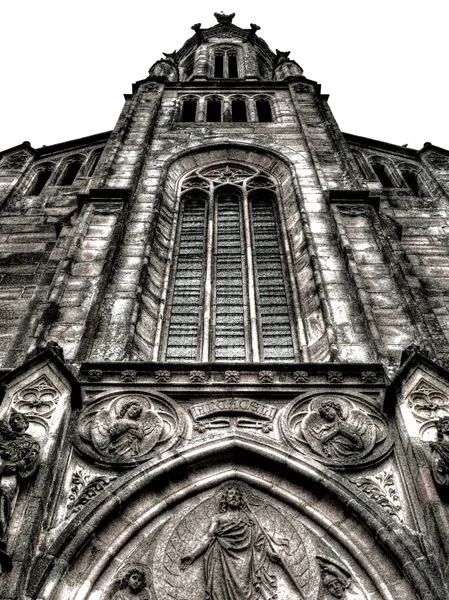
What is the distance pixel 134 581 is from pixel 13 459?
174 centimetres

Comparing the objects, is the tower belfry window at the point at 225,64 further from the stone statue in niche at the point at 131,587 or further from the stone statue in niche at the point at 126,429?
the stone statue in niche at the point at 131,587

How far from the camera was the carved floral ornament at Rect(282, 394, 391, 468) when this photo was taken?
8422 mm

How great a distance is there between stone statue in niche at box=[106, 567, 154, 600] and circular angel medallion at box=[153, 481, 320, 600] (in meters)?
0.12

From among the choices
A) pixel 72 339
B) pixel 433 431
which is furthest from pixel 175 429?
pixel 433 431

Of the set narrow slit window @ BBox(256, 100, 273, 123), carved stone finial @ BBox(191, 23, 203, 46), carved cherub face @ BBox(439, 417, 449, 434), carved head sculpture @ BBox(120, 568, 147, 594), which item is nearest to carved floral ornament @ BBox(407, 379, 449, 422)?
→ carved cherub face @ BBox(439, 417, 449, 434)

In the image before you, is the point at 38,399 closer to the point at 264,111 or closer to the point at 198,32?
the point at 264,111

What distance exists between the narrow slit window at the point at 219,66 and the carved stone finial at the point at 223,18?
5.19 meters

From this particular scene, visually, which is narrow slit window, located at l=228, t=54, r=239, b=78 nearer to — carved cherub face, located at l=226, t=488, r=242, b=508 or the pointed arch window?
the pointed arch window

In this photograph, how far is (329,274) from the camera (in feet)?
39.9

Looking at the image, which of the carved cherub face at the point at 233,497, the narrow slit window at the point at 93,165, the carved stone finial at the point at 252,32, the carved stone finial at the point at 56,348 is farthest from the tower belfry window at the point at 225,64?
the carved cherub face at the point at 233,497

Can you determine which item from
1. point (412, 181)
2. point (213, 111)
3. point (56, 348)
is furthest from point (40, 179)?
point (56, 348)

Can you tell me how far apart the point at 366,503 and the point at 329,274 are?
5.15 meters

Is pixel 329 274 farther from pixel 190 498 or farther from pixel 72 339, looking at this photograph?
pixel 190 498

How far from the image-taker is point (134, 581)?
715cm
